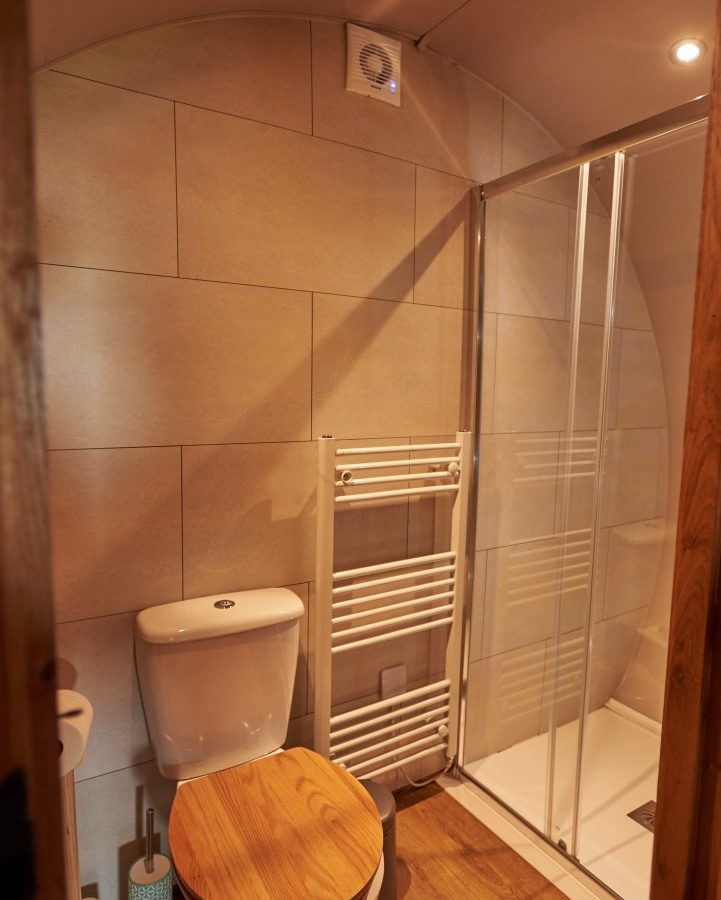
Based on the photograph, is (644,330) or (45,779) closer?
(45,779)

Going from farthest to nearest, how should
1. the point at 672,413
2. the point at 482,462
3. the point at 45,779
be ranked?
1. the point at 482,462
2. the point at 672,413
3. the point at 45,779

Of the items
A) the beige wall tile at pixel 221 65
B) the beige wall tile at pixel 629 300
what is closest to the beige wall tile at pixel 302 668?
the beige wall tile at pixel 629 300

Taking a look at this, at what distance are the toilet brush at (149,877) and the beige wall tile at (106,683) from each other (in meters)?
0.16

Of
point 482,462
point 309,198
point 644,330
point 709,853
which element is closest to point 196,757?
point 709,853

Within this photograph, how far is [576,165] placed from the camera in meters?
1.73

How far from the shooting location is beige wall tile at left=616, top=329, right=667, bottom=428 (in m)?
1.79

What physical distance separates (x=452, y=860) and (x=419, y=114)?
7.64ft

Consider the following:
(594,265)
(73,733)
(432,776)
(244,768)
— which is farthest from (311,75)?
(432,776)

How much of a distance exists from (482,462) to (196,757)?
128 cm

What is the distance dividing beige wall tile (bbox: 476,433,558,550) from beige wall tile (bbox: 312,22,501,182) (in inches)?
36.5

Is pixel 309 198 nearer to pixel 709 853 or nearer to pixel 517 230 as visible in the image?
pixel 517 230

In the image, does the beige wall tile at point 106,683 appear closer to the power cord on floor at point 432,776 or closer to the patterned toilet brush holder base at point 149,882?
the patterned toilet brush holder base at point 149,882

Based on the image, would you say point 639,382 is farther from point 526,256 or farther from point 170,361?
point 170,361

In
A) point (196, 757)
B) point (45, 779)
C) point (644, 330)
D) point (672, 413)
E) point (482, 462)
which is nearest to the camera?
point (45, 779)
